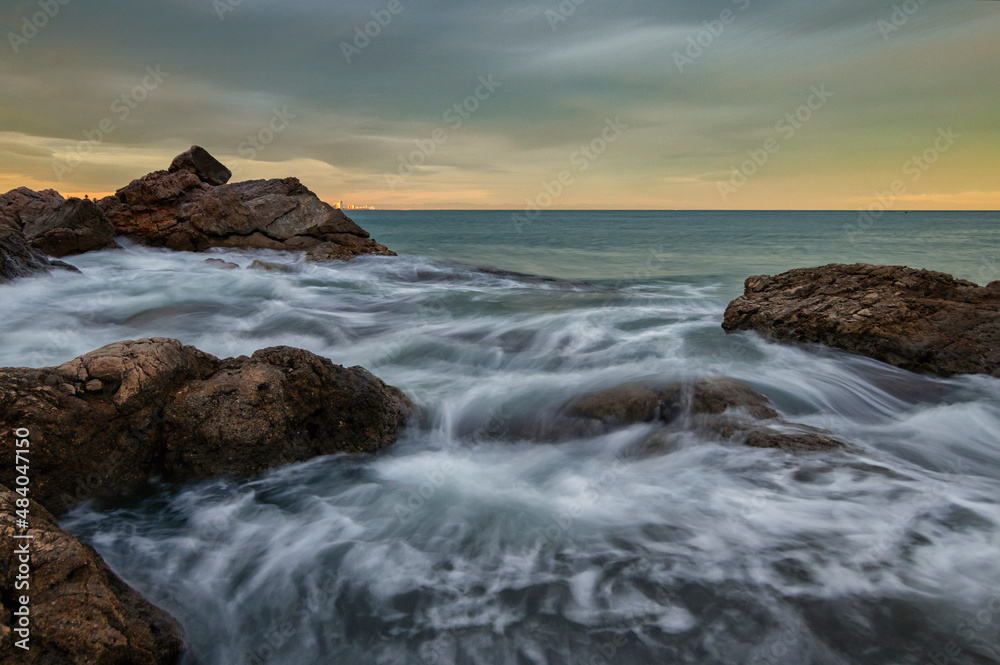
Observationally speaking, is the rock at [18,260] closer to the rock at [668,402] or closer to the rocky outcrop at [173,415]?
the rocky outcrop at [173,415]

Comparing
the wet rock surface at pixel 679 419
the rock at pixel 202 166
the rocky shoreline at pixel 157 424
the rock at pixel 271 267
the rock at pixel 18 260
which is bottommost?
the wet rock surface at pixel 679 419

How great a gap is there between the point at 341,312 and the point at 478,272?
7.41 meters

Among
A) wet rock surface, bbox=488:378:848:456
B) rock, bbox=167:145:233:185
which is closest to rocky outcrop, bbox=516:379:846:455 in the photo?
wet rock surface, bbox=488:378:848:456

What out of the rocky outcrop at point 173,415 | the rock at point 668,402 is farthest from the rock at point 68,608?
the rock at point 668,402

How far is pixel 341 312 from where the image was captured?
11.1 metres

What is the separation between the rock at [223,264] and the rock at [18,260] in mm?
3079

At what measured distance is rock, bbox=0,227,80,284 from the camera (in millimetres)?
10203

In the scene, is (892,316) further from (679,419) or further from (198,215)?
(198,215)

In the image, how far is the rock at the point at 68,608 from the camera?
2201 mm

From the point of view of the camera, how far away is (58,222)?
605 inches

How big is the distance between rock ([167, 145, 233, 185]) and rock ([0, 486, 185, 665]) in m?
19.8

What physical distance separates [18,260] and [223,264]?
4.27 meters

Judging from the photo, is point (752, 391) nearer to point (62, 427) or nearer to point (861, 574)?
point (861, 574)

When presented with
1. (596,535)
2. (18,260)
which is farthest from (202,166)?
(596,535)
